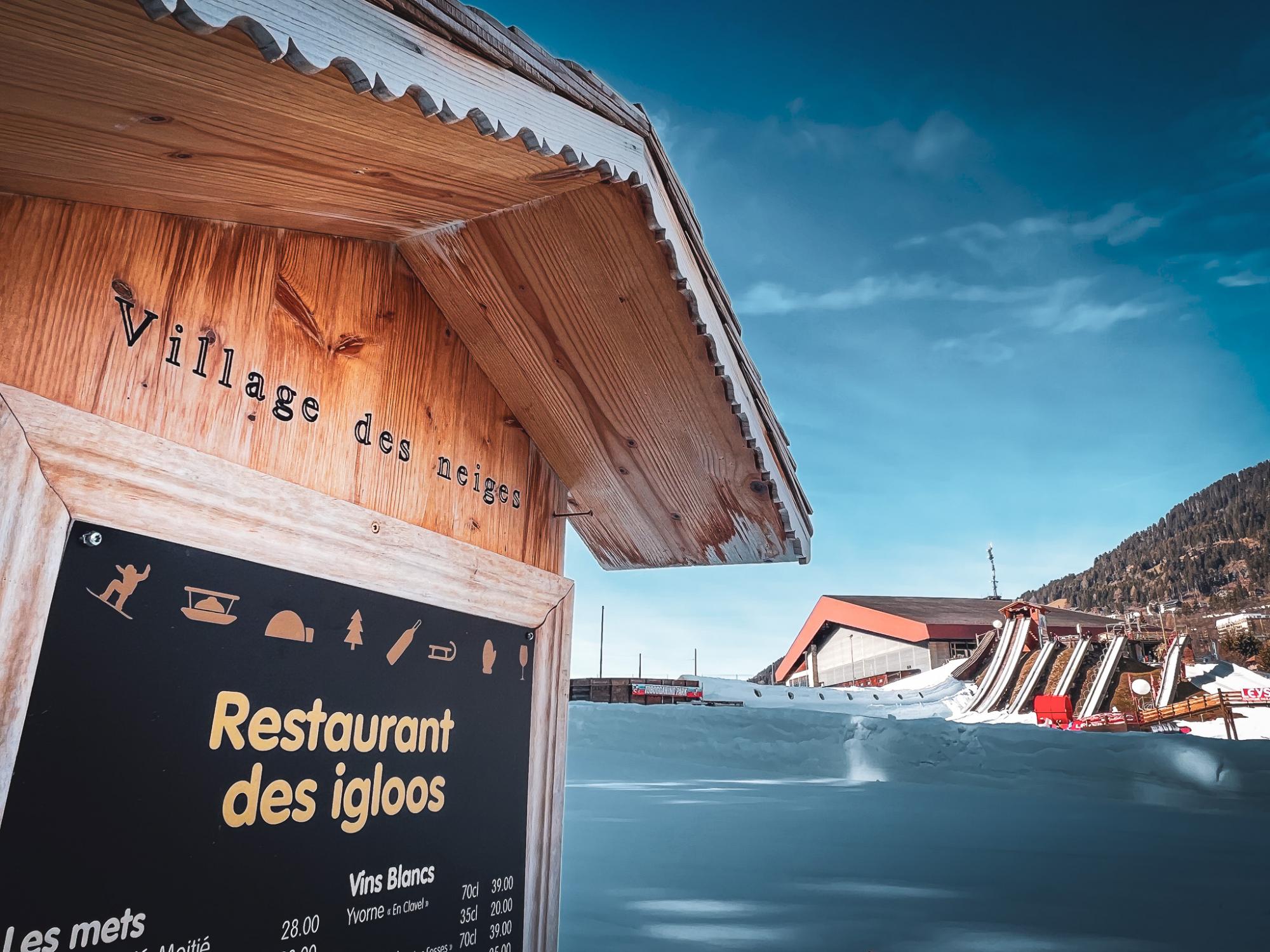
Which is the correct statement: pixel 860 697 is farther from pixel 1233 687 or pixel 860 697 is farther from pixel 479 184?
pixel 479 184

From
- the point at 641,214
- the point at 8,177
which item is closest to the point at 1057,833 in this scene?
the point at 641,214

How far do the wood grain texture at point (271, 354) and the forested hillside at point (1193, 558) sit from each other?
109733 millimetres

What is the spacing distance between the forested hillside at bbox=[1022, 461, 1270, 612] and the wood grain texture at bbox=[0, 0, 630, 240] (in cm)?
11025

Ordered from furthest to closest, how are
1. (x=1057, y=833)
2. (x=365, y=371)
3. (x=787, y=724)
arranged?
(x=787, y=724), (x=1057, y=833), (x=365, y=371)

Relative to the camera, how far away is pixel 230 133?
1.30 metres

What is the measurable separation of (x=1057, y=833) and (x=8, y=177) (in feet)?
26.2

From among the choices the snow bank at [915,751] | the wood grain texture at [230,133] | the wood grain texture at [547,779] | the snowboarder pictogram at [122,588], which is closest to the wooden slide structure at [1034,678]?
the snow bank at [915,751]

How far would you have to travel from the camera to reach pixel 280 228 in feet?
6.16

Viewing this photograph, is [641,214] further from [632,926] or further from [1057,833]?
[1057,833]

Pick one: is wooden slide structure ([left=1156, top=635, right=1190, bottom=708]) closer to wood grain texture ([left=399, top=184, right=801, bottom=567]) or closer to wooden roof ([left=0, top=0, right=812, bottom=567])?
wood grain texture ([left=399, top=184, right=801, bottom=567])

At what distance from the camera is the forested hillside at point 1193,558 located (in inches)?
3930

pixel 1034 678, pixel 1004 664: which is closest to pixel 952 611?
pixel 1004 664

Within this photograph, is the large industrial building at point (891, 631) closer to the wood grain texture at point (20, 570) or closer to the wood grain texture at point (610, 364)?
the wood grain texture at point (610, 364)

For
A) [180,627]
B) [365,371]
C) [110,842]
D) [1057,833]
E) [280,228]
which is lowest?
[1057,833]
